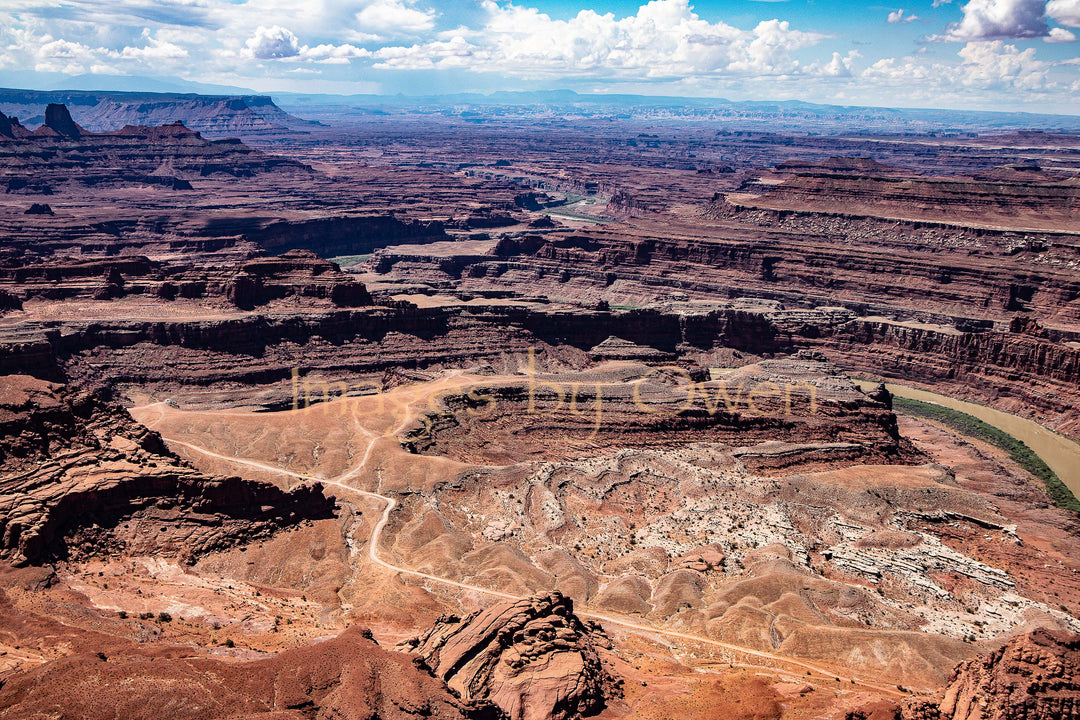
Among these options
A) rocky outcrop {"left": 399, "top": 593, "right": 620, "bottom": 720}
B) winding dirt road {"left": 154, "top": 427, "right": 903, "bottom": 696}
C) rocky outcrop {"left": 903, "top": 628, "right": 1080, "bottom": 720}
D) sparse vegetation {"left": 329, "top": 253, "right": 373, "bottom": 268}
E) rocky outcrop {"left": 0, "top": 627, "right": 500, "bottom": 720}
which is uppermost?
rocky outcrop {"left": 0, "top": 627, "right": 500, "bottom": 720}

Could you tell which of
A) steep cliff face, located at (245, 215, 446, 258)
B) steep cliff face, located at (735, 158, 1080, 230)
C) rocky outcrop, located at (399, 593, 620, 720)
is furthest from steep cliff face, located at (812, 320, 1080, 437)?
steep cliff face, located at (245, 215, 446, 258)

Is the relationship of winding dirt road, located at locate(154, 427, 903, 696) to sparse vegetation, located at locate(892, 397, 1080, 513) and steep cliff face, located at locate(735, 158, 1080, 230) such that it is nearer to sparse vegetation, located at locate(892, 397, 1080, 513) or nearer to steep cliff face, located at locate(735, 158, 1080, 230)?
sparse vegetation, located at locate(892, 397, 1080, 513)

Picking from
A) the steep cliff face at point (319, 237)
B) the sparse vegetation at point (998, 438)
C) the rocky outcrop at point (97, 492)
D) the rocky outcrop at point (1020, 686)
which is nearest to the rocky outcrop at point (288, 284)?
the rocky outcrop at point (97, 492)

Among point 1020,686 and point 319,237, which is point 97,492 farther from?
point 319,237

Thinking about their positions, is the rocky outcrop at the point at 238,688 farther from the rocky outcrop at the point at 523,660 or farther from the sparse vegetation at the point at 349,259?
the sparse vegetation at the point at 349,259

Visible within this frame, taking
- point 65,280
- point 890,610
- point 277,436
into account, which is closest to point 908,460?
point 890,610
